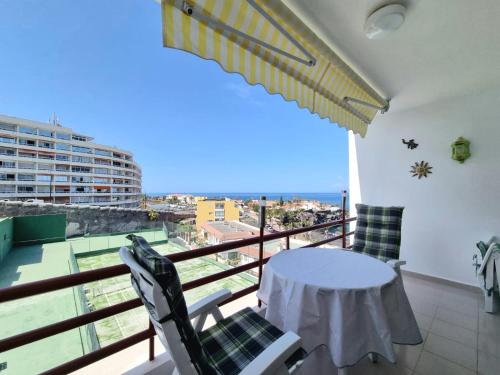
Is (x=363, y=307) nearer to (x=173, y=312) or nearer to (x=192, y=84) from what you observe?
(x=173, y=312)

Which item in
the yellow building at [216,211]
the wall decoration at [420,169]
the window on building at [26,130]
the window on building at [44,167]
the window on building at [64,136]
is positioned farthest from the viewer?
the window on building at [64,136]

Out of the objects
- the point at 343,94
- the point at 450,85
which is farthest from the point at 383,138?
the point at 343,94

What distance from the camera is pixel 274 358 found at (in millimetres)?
775

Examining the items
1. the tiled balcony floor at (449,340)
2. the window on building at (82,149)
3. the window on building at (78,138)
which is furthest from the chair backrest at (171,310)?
the window on building at (78,138)

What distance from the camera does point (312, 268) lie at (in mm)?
1464

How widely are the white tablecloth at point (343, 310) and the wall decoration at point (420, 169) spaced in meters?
2.55

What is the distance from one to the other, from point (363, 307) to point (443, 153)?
3.05m

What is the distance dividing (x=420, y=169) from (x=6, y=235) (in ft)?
58.9

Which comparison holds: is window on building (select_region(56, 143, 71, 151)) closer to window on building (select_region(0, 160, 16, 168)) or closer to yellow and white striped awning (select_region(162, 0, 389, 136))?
window on building (select_region(0, 160, 16, 168))

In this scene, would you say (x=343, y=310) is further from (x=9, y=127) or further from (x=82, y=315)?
(x=9, y=127)

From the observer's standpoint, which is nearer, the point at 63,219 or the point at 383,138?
the point at 383,138

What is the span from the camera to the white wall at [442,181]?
2.73 m

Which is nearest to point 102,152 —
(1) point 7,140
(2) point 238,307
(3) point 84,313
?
(1) point 7,140

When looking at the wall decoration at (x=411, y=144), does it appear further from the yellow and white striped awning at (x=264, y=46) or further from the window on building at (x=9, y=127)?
the window on building at (x=9, y=127)
